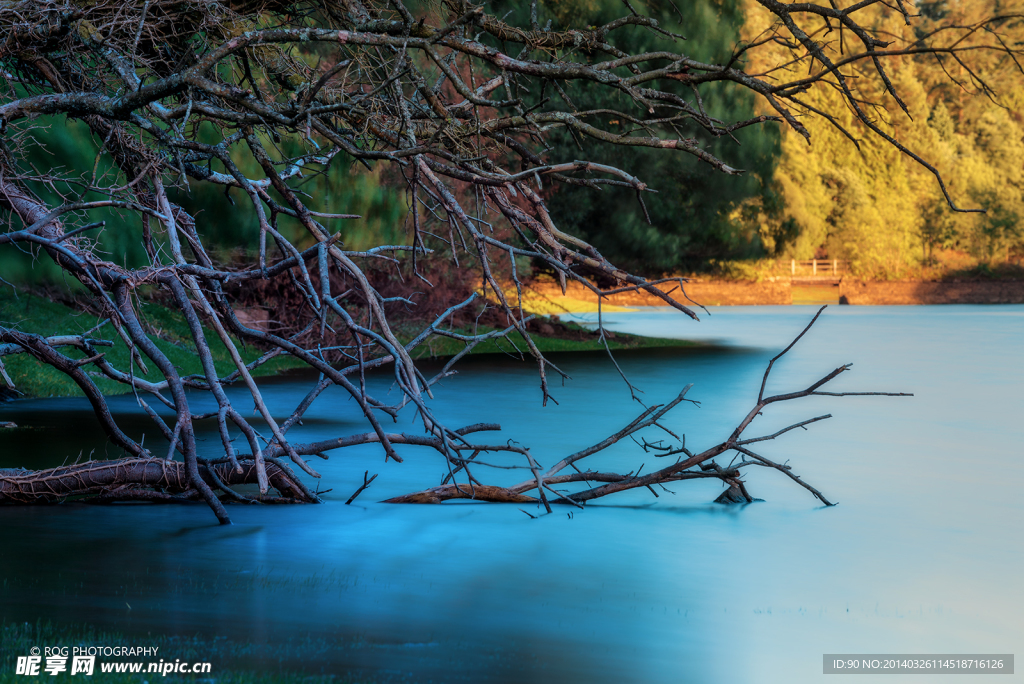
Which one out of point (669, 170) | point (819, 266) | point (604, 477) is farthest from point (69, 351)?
point (819, 266)

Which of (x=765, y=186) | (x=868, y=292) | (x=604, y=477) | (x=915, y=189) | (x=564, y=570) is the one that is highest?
(x=915, y=189)

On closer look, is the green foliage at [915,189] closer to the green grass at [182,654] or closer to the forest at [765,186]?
the forest at [765,186]

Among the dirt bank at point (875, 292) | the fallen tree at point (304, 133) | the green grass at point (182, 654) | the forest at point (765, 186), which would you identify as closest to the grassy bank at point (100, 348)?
the forest at point (765, 186)

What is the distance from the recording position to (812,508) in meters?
10.6

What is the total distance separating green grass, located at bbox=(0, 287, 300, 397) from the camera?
1770cm

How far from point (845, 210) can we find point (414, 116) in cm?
6144

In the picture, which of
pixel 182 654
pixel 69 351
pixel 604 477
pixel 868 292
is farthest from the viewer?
pixel 868 292

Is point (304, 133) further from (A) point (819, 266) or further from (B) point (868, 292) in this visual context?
(A) point (819, 266)

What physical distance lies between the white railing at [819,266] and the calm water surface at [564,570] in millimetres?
56055

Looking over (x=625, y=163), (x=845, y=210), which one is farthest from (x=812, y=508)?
(x=845, y=210)

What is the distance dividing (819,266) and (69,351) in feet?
194

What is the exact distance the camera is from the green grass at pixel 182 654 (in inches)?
211

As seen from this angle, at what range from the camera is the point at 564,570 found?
803 cm

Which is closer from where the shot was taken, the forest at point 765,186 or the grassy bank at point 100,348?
→ the grassy bank at point 100,348
